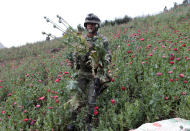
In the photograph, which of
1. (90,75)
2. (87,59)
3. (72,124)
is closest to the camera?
(87,59)

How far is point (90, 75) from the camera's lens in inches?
106

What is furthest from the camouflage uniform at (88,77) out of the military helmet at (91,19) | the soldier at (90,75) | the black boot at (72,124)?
the black boot at (72,124)

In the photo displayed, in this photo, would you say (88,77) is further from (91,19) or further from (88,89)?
(91,19)

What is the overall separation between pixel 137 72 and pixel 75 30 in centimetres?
230

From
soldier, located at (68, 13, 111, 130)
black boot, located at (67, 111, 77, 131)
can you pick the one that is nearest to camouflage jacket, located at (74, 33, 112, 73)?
soldier, located at (68, 13, 111, 130)

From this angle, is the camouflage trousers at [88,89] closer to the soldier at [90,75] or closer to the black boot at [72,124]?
the soldier at [90,75]

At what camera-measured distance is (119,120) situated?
2.62m

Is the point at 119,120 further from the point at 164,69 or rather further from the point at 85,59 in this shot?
the point at 164,69

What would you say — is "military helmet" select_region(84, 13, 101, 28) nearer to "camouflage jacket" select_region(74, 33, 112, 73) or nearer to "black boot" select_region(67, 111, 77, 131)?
"camouflage jacket" select_region(74, 33, 112, 73)

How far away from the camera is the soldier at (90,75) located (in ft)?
8.16

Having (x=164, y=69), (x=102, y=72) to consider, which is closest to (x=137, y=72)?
(x=164, y=69)

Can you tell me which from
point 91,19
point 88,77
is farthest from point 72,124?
point 91,19

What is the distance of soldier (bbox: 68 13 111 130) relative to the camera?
2.49 m

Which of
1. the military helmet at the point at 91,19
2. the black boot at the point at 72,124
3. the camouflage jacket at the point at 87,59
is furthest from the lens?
the black boot at the point at 72,124
